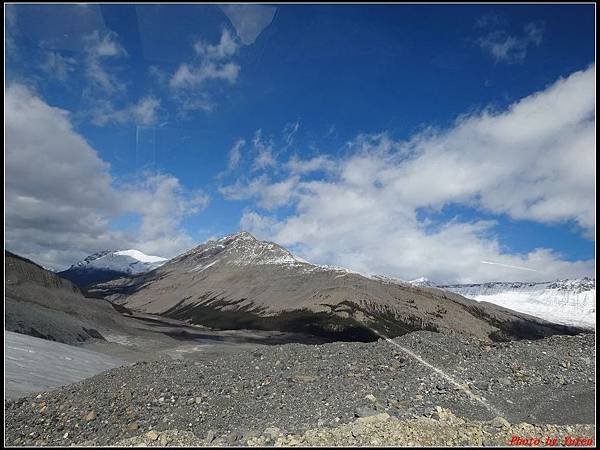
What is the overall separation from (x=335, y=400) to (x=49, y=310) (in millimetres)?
126044

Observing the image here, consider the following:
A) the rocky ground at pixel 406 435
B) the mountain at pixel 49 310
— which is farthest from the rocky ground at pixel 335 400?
the mountain at pixel 49 310

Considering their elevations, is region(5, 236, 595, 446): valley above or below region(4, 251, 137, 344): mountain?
below

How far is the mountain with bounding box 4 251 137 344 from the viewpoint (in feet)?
305

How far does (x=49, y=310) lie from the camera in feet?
385

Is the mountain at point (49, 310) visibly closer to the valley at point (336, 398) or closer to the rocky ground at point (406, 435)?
the valley at point (336, 398)

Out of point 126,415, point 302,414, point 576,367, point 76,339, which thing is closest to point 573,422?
point 576,367

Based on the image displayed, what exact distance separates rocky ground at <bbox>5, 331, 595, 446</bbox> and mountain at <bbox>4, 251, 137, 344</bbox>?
282 ft

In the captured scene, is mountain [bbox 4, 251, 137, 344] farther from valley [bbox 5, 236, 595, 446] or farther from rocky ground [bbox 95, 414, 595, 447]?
rocky ground [bbox 95, 414, 595, 447]

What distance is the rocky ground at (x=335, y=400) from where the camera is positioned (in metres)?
12.5

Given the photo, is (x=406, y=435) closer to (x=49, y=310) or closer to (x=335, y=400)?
(x=335, y=400)

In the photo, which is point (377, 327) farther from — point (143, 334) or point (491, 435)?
point (491, 435)

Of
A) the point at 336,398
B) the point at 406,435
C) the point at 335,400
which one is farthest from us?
the point at 336,398

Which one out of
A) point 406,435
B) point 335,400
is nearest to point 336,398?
point 335,400

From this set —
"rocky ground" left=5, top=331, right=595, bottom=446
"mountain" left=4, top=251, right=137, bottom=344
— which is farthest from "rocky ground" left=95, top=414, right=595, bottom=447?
"mountain" left=4, top=251, right=137, bottom=344
